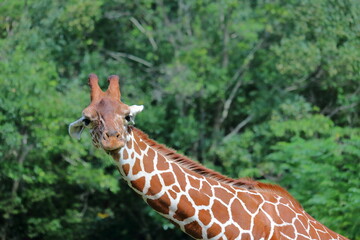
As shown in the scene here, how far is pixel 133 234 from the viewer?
22844 millimetres

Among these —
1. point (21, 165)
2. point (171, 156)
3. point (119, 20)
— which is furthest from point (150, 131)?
point (171, 156)

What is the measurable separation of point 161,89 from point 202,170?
1254 cm

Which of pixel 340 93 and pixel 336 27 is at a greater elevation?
pixel 336 27

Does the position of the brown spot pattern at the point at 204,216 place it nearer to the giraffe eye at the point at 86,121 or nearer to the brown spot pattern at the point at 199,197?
the brown spot pattern at the point at 199,197

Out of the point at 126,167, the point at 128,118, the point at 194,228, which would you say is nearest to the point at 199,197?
the point at 194,228

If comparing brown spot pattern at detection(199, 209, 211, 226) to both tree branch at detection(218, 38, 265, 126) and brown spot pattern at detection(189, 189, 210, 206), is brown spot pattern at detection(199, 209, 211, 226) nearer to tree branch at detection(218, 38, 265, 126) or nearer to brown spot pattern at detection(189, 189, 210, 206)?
brown spot pattern at detection(189, 189, 210, 206)

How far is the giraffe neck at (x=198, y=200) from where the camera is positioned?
303 inches

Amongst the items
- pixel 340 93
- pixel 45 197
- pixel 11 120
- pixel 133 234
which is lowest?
pixel 133 234

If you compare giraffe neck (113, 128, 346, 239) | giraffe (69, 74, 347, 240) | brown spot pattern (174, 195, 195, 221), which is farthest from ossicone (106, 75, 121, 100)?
brown spot pattern (174, 195, 195, 221)

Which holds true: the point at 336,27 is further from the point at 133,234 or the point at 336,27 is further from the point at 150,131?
the point at 133,234

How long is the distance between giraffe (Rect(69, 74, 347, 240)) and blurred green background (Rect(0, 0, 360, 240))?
7250 millimetres

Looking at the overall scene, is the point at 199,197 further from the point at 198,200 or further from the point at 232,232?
the point at 232,232

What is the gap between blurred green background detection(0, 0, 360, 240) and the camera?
16.6m

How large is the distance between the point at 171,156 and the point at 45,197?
11.0 metres
